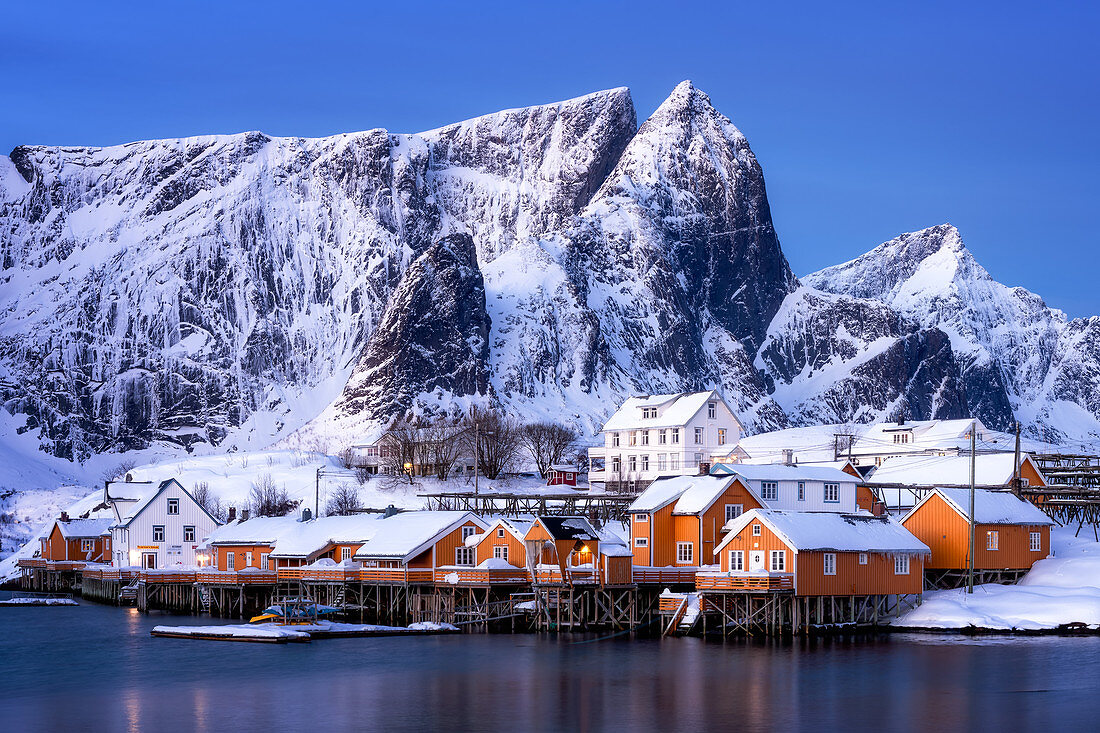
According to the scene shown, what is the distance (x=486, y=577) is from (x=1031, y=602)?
30.3m

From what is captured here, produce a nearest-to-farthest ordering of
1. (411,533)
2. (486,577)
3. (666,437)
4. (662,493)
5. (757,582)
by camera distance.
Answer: (757,582) < (486,577) < (662,493) < (411,533) < (666,437)

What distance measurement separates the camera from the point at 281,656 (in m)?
71.9

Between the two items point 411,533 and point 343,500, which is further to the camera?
point 343,500

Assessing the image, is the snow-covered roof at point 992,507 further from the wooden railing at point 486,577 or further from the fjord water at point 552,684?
the wooden railing at point 486,577

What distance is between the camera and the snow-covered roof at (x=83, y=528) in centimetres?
12700

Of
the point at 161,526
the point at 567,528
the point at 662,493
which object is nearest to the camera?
the point at 567,528

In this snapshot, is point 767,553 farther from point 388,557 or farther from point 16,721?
point 16,721

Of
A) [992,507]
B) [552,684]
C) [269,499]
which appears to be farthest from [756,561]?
[269,499]

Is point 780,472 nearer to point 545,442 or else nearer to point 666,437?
point 666,437

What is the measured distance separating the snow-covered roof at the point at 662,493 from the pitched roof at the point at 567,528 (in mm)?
3079

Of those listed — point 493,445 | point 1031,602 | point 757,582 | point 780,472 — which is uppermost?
point 493,445

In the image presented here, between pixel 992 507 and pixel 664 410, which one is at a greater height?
pixel 664 410

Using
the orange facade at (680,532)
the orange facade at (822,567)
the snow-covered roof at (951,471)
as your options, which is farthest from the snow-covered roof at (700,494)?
the snow-covered roof at (951,471)

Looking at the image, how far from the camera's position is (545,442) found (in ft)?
568
